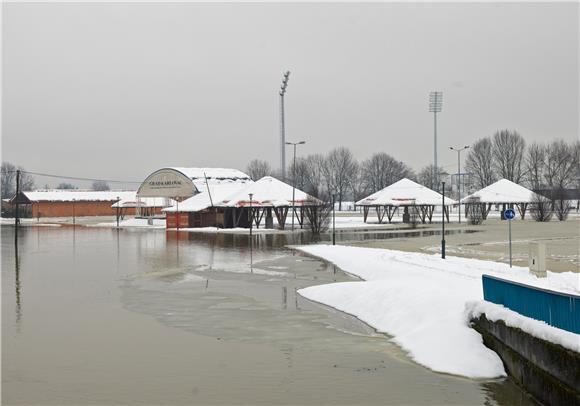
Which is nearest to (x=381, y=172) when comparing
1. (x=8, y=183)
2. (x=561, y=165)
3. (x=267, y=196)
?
(x=561, y=165)

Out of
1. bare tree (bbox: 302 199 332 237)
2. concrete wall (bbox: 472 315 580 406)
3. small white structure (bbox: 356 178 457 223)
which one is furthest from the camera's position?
small white structure (bbox: 356 178 457 223)

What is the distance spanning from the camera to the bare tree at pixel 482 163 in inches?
4437

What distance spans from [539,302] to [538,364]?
105 cm

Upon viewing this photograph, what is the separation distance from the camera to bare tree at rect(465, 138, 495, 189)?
112688mm

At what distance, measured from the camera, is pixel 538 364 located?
9.13 metres

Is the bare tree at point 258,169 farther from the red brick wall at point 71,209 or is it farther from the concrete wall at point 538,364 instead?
the concrete wall at point 538,364

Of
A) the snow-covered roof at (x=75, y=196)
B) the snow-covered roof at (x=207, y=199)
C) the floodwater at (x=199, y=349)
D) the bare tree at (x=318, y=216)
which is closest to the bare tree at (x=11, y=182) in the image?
the snow-covered roof at (x=75, y=196)

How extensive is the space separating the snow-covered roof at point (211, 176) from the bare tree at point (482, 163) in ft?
157

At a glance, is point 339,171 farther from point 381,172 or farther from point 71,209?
point 71,209

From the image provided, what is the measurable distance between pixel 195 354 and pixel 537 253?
1104 centimetres

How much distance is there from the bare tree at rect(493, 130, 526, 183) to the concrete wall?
341 ft

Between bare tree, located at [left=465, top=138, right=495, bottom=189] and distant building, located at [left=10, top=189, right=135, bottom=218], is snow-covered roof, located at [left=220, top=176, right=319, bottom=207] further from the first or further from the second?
bare tree, located at [left=465, top=138, right=495, bottom=189]

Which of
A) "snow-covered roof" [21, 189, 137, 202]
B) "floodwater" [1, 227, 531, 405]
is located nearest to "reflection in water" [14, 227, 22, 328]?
"floodwater" [1, 227, 531, 405]

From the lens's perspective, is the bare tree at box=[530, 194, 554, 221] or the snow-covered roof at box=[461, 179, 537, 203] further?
the snow-covered roof at box=[461, 179, 537, 203]
